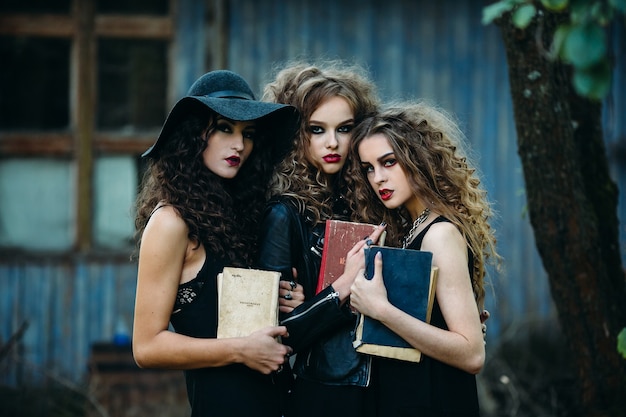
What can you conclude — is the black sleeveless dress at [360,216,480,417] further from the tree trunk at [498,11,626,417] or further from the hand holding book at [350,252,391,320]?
the tree trunk at [498,11,626,417]

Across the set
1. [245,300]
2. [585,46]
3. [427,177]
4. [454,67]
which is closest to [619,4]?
[585,46]

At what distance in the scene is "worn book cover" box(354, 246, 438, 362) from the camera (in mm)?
2982

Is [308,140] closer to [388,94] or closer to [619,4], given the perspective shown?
[619,4]

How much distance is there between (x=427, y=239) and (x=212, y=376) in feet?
3.39

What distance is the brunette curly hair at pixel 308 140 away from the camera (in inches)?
136

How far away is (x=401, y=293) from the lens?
9.91 feet

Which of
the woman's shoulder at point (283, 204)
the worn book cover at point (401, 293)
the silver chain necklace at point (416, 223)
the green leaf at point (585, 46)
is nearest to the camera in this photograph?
the green leaf at point (585, 46)

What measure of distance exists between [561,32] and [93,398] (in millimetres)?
5195

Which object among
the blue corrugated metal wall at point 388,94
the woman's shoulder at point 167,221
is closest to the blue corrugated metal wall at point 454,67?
the blue corrugated metal wall at point 388,94

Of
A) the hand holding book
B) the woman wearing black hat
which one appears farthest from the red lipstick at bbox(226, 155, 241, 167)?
the hand holding book

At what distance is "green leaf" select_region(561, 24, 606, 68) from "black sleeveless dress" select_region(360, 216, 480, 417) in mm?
1680

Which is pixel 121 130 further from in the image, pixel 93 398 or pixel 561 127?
pixel 561 127

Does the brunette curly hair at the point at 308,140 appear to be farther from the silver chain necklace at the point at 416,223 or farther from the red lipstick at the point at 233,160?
the silver chain necklace at the point at 416,223

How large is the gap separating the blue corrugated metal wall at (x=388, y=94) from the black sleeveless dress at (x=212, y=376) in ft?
13.0
